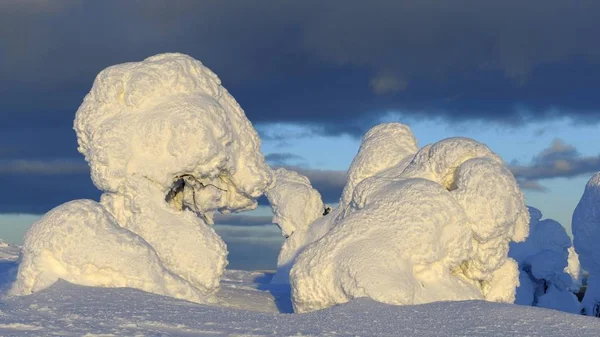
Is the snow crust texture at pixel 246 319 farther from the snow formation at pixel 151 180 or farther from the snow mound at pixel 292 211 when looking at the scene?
the snow mound at pixel 292 211

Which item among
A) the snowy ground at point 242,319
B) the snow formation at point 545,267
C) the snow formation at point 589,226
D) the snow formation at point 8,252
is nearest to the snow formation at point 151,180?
the snowy ground at point 242,319

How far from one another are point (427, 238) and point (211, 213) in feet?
12.5

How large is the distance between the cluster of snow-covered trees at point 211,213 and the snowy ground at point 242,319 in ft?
2.25

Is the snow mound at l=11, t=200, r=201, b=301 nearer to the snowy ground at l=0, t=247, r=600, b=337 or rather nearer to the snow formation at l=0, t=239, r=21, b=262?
the snowy ground at l=0, t=247, r=600, b=337

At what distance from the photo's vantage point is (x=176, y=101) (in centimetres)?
1321

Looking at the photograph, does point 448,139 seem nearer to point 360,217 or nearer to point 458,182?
point 458,182

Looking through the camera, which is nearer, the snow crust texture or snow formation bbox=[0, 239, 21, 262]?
the snow crust texture

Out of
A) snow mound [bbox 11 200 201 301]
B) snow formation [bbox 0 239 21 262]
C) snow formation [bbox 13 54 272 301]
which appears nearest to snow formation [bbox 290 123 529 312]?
snow formation [bbox 13 54 272 301]

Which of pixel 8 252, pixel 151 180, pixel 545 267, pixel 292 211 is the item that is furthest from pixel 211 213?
pixel 545 267

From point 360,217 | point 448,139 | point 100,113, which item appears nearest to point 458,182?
point 448,139

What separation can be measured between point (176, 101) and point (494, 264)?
5.63 m

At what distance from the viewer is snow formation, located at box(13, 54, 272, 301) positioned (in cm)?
1234

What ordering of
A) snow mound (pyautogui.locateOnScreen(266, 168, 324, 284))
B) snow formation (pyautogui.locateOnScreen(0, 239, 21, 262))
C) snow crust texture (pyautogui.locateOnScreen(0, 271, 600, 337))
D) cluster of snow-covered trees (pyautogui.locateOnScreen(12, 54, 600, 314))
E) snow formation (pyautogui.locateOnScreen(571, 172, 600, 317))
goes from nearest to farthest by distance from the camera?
snow crust texture (pyautogui.locateOnScreen(0, 271, 600, 337)) < cluster of snow-covered trees (pyautogui.locateOnScreen(12, 54, 600, 314)) < snow mound (pyautogui.locateOnScreen(266, 168, 324, 284)) < snow formation (pyautogui.locateOnScreen(0, 239, 21, 262)) < snow formation (pyautogui.locateOnScreen(571, 172, 600, 317))

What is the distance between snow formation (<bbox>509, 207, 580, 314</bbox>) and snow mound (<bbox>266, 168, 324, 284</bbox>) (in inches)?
317
